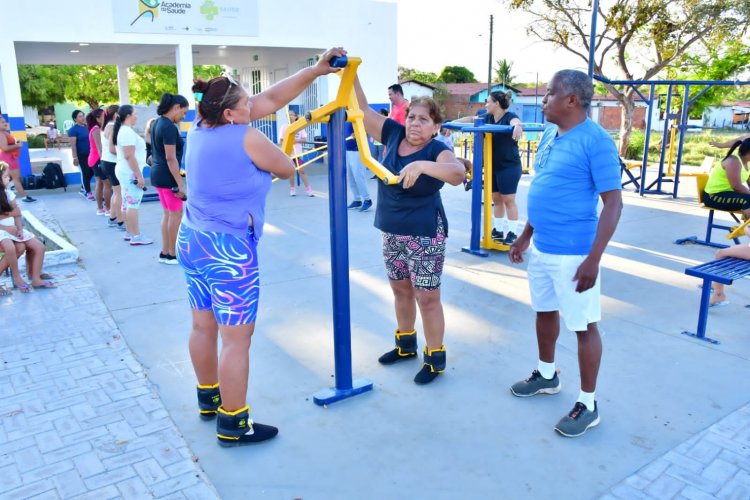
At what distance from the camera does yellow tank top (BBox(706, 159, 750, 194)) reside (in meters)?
Answer: 6.18

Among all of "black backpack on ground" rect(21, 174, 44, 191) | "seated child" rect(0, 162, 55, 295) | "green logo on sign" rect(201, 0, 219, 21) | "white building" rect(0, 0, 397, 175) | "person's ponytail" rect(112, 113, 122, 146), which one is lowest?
"black backpack on ground" rect(21, 174, 44, 191)

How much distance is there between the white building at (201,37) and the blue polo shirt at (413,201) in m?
10.9

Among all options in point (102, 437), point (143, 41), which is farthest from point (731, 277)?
point (143, 41)

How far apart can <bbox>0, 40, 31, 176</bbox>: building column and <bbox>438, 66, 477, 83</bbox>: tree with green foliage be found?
6398 centimetres

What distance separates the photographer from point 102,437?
302cm

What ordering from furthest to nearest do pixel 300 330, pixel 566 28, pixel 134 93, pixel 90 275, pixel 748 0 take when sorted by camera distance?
pixel 134 93, pixel 566 28, pixel 748 0, pixel 90 275, pixel 300 330

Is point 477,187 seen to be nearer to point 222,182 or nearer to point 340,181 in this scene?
point 340,181

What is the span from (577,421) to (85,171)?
402 inches

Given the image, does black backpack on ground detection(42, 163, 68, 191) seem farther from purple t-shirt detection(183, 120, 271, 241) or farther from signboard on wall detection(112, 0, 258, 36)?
purple t-shirt detection(183, 120, 271, 241)

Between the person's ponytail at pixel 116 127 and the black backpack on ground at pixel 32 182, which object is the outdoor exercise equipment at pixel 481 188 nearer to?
the person's ponytail at pixel 116 127

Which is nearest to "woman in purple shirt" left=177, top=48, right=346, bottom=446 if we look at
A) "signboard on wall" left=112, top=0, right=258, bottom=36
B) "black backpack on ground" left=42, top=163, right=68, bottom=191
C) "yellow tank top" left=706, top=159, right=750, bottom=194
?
"yellow tank top" left=706, top=159, right=750, bottom=194

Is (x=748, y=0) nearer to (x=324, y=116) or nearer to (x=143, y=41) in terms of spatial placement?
(x=143, y=41)

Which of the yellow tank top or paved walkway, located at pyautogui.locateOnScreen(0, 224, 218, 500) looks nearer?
paved walkway, located at pyautogui.locateOnScreen(0, 224, 218, 500)

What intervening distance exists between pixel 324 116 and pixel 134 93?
3318 centimetres
